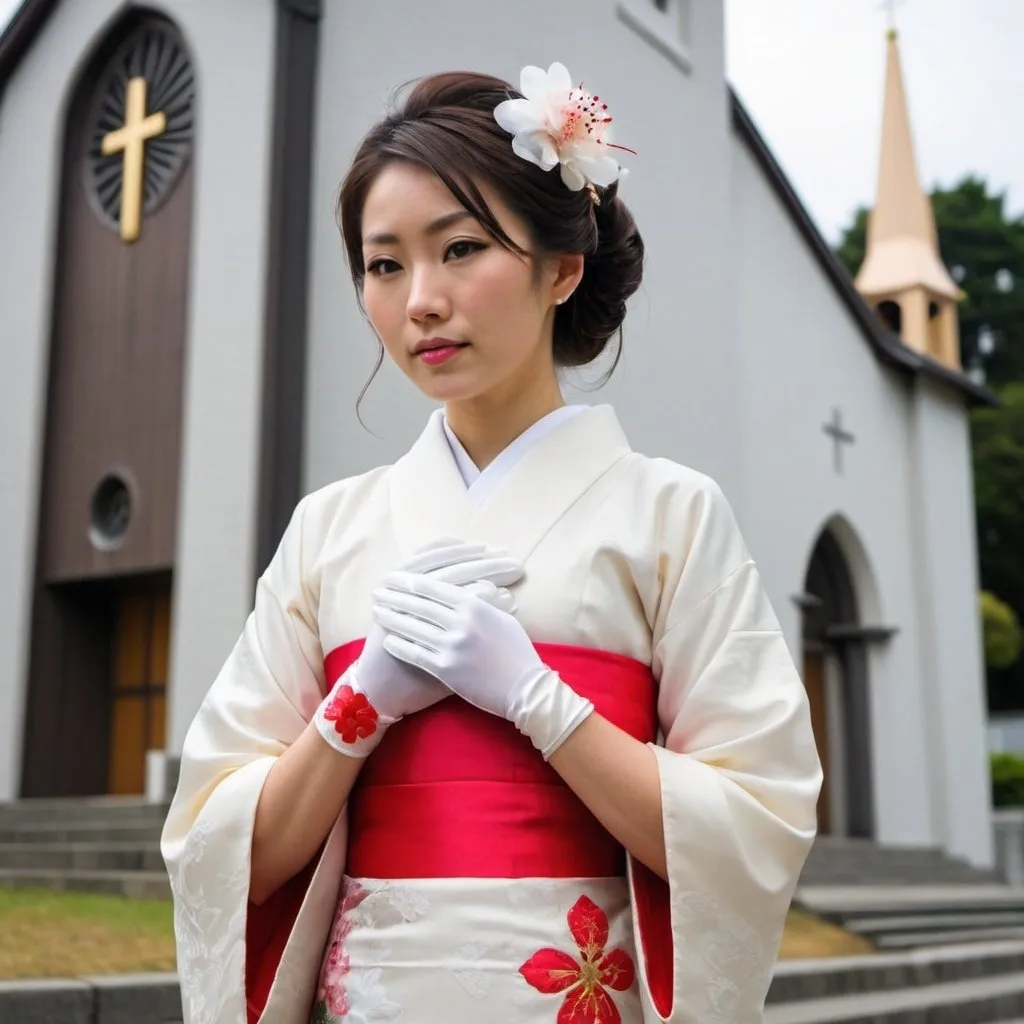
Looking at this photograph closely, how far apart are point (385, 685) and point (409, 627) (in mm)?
85

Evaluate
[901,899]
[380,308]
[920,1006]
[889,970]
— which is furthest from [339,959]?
[901,899]

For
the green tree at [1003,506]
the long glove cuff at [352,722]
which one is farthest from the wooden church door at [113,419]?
the green tree at [1003,506]

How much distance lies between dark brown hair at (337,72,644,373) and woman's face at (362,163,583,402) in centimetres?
3

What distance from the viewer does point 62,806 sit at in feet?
27.5

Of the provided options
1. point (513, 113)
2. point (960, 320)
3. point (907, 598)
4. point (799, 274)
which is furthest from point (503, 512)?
point (960, 320)

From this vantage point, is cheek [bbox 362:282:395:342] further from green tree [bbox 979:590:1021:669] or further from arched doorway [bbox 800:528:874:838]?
green tree [bbox 979:590:1021:669]

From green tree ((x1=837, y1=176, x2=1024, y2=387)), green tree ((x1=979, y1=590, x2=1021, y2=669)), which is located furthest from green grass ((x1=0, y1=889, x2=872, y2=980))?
green tree ((x1=837, y1=176, x2=1024, y2=387))

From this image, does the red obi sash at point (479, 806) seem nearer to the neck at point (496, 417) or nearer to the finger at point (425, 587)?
the finger at point (425, 587)

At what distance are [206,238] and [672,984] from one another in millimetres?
7910

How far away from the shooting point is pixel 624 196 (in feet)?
34.2

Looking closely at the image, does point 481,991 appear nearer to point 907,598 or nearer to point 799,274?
point 799,274

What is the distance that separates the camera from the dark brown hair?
1.90 meters

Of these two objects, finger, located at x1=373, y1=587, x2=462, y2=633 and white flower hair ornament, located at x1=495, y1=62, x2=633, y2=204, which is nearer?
finger, located at x1=373, y1=587, x2=462, y2=633

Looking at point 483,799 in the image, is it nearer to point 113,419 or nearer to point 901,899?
point 113,419
